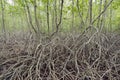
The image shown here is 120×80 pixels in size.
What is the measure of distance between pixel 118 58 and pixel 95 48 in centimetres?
36

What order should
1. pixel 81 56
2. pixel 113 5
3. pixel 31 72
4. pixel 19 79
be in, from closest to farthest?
pixel 19 79 → pixel 31 72 → pixel 81 56 → pixel 113 5

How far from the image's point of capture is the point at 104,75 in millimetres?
1909

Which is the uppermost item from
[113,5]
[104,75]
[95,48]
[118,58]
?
[113,5]

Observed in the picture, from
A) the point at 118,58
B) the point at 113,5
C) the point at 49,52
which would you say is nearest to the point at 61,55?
the point at 49,52

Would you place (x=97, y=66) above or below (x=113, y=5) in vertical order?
below

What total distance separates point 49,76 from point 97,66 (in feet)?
2.25

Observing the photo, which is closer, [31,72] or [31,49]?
[31,72]

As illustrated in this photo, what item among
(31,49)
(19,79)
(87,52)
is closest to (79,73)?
(87,52)

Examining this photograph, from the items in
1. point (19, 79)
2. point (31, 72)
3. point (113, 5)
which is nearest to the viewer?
point (19, 79)

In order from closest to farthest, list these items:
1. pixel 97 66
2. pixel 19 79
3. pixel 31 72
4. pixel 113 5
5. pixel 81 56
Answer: pixel 19 79 → pixel 31 72 → pixel 97 66 → pixel 81 56 → pixel 113 5

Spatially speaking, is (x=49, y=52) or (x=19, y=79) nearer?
(x=19, y=79)

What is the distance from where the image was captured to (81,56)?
2.13m

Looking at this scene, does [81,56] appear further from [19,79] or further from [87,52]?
[19,79]

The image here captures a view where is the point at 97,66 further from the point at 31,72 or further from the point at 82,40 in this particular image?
the point at 31,72
